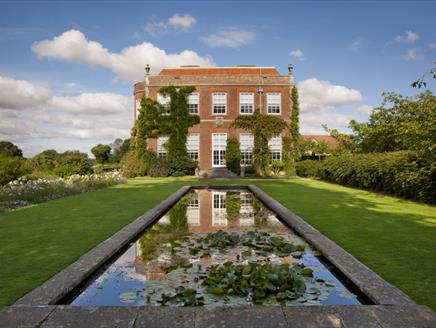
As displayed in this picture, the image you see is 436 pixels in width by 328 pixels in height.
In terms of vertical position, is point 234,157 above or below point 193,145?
below

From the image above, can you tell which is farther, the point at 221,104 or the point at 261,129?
the point at 221,104

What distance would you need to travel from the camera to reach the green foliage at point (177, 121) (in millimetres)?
26875

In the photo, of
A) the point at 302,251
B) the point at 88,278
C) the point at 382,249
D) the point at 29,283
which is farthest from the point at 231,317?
the point at 382,249

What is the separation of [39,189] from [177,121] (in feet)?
50.6

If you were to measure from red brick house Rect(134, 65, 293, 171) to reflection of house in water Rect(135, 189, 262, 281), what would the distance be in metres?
15.7

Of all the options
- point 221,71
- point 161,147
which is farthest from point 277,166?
point 221,71

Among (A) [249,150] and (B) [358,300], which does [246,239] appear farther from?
(A) [249,150]

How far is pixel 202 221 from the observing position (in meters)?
7.89

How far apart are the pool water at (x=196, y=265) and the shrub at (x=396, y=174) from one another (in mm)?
5502

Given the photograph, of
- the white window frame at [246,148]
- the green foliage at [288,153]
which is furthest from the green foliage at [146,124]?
the green foliage at [288,153]

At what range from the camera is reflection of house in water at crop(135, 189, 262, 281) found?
443cm

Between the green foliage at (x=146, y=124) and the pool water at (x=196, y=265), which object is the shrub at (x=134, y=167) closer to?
the green foliage at (x=146, y=124)

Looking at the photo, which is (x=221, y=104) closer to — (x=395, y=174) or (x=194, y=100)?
(x=194, y=100)

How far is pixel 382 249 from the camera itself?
4.99 metres
